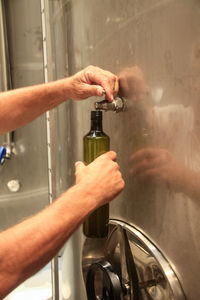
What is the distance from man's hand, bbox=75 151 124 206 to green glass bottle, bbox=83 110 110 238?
5cm

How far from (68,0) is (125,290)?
0.57 metres

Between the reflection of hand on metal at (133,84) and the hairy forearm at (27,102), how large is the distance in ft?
0.66

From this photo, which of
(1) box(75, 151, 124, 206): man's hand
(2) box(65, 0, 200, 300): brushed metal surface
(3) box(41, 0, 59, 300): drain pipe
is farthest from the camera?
(3) box(41, 0, 59, 300): drain pipe

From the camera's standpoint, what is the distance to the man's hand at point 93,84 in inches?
18.2

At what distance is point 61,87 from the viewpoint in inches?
24.5

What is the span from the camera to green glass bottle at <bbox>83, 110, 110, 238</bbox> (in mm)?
501

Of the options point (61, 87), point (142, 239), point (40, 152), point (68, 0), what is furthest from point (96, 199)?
point (40, 152)

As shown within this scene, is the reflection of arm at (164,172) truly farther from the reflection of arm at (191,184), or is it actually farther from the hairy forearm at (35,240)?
the hairy forearm at (35,240)

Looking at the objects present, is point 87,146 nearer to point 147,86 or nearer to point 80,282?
point 147,86

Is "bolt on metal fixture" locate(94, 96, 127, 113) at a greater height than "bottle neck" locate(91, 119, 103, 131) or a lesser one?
greater

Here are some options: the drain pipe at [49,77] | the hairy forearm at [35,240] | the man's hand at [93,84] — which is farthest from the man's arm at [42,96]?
the hairy forearm at [35,240]

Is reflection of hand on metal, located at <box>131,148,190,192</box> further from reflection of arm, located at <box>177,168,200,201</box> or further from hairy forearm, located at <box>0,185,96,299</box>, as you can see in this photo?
hairy forearm, located at <box>0,185,96,299</box>

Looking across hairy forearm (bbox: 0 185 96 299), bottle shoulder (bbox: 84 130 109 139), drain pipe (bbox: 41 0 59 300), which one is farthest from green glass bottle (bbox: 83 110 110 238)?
drain pipe (bbox: 41 0 59 300)

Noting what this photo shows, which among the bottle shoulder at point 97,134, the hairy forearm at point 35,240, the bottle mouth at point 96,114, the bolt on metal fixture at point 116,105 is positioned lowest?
the hairy forearm at point 35,240
